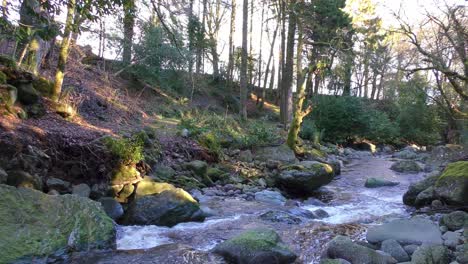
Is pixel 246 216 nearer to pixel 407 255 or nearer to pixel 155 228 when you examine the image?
pixel 155 228

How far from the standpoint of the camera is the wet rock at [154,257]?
4879 millimetres

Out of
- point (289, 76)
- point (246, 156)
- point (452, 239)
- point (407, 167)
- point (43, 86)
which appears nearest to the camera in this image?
point (452, 239)

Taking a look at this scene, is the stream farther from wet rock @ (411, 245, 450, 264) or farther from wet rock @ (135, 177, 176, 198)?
wet rock @ (411, 245, 450, 264)

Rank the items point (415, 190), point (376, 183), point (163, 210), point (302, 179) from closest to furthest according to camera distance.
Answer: point (163, 210)
point (415, 190)
point (302, 179)
point (376, 183)

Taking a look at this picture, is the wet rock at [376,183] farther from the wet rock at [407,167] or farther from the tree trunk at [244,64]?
the tree trunk at [244,64]

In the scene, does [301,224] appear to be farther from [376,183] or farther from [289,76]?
[289,76]

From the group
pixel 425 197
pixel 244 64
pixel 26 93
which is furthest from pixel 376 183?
pixel 244 64

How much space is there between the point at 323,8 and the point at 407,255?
1626cm

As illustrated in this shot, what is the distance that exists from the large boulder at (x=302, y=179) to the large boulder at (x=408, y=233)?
3.73 meters

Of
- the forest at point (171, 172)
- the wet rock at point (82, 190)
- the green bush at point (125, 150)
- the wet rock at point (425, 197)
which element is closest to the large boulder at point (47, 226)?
the forest at point (171, 172)

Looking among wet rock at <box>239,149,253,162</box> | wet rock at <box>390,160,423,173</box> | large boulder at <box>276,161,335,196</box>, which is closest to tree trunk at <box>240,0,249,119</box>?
wet rock at <box>239,149,253,162</box>

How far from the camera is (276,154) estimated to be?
12.5 meters

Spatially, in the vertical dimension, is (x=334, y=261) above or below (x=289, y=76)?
below

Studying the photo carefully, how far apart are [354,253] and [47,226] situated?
3711mm
